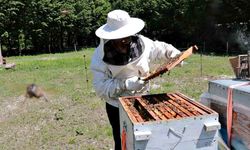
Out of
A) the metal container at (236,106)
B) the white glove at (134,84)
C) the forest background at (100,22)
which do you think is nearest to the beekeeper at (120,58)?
the white glove at (134,84)

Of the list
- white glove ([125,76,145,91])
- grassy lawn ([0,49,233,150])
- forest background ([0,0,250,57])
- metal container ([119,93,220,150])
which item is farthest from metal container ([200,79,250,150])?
forest background ([0,0,250,57])

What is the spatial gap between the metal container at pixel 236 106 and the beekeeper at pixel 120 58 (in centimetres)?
59

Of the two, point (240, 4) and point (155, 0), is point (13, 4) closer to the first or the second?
point (155, 0)

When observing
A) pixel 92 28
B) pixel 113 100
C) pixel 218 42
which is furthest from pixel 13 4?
pixel 113 100

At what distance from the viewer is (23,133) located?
726 centimetres

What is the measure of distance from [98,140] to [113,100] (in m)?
3.02

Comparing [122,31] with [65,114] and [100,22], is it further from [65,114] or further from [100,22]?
[100,22]

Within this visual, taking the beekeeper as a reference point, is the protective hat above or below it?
above

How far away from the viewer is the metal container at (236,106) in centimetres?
239

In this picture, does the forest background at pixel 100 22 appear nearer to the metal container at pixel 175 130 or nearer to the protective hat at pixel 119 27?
the protective hat at pixel 119 27

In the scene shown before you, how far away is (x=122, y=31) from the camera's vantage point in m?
3.11

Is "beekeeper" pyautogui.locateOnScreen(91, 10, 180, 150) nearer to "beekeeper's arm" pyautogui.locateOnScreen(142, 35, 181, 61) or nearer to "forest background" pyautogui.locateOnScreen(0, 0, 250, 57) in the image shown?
"beekeeper's arm" pyautogui.locateOnScreen(142, 35, 181, 61)

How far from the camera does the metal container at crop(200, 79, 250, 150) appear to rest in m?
2.39

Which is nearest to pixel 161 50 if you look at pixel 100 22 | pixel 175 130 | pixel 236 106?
pixel 236 106
